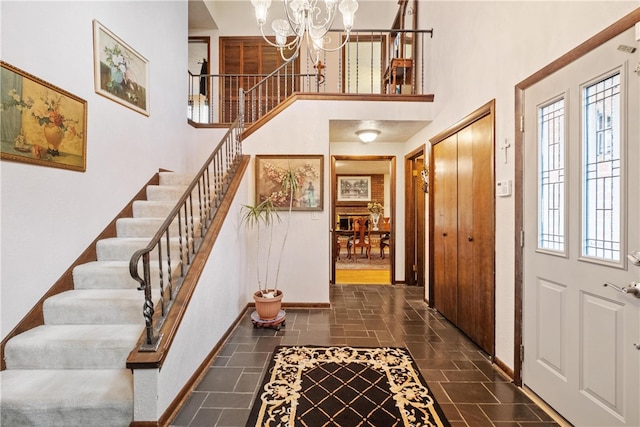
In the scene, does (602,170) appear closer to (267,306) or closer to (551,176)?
(551,176)

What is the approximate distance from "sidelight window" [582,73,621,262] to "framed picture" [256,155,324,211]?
2643mm

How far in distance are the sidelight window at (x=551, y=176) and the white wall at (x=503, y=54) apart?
0.28m

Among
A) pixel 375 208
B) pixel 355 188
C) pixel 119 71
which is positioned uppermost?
pixel 119 71

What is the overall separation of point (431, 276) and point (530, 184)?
6.91 ft

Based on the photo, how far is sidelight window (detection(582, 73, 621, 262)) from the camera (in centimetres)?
145

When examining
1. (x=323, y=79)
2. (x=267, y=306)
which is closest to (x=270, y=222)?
(x=267, y=306)

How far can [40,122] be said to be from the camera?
6.96 feet

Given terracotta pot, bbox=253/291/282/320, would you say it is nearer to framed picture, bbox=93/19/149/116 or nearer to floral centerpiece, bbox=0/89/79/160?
floral centerpiece, bbox=0/89/79/160

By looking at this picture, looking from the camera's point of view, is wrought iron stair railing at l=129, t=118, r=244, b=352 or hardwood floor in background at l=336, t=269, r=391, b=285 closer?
wrought iron stair railing at l=129, t=118, r=244, b=352

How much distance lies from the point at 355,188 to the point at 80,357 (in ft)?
29.6

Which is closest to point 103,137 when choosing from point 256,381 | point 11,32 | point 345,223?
point 11,32

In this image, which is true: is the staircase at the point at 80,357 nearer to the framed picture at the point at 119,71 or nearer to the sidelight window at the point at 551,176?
the framed picture at the point at 119,71

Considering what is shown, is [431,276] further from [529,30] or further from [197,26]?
[197,26]

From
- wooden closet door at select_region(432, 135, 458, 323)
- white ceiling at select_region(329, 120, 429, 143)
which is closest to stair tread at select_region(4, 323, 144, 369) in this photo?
wooden closet door at select_region(432, 135, 458, 323)
